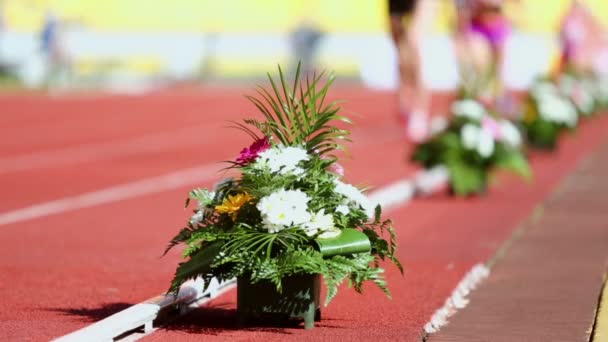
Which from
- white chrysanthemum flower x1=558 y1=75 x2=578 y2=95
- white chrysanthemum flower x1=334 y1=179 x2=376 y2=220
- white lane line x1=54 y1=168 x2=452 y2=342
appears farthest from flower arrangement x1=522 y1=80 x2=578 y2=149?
white chrysanthemum flower x1=334 y1=179 x2=376 y2=220

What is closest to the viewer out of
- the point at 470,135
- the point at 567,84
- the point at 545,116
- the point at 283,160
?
the point at 283,160

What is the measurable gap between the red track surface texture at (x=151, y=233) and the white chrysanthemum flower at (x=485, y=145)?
410mm

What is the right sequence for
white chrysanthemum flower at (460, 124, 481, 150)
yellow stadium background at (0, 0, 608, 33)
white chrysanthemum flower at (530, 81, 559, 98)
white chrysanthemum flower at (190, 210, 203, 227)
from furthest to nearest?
yellow stadium background at (0, 0, 608, 33) < white chrysanthemum flower at (530, 81, 559, 98) < white chrysanthemum flower at (460, 124, 481, 150) < white chrysanthemum flower at (190, 210, 203, 227)

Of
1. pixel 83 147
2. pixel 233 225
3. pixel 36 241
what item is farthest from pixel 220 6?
pixel 233 225

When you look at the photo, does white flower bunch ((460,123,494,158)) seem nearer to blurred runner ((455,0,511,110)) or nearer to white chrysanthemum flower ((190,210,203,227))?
blurred runner ((455,0,511,110))

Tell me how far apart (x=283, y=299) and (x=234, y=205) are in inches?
17.2

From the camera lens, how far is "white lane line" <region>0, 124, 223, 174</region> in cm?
1611

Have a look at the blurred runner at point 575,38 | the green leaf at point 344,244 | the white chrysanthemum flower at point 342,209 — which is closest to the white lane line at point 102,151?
the blurred runner at point 575,38

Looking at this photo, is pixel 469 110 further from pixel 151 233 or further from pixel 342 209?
pixel 342 209

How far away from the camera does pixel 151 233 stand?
9547 millimetres

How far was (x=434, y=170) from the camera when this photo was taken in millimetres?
12359

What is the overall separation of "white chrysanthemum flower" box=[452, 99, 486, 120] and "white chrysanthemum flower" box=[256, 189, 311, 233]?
6589 millimetres

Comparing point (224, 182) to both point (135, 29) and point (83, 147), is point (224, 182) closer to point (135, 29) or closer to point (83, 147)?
point (83, 147)

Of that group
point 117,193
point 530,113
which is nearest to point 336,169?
point 117,193
